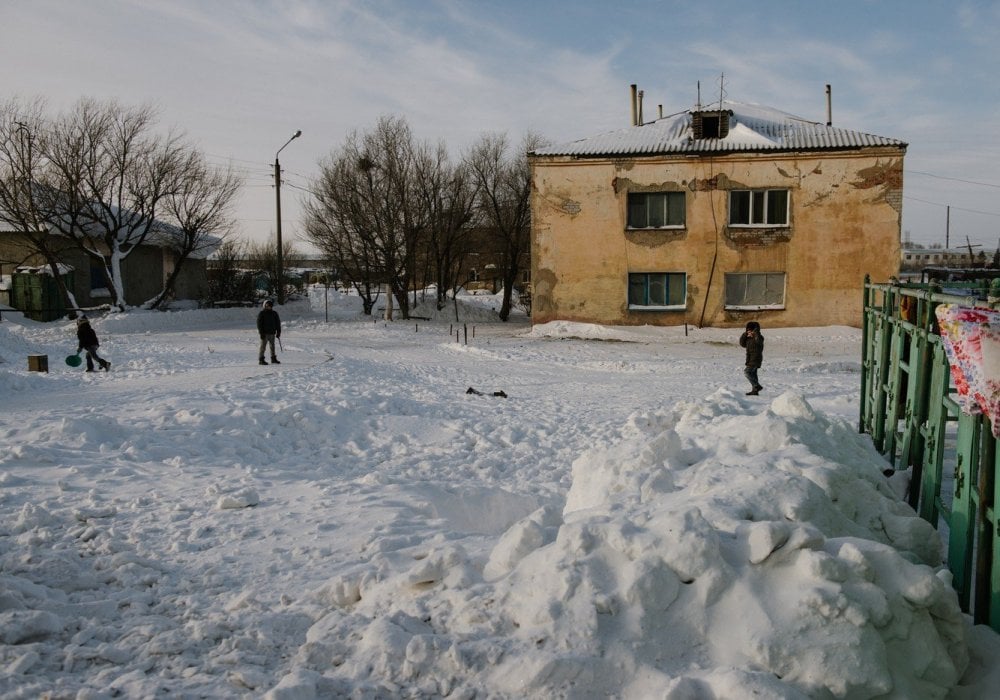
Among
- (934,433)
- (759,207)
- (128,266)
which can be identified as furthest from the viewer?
(128,266)

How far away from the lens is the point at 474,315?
39125mm

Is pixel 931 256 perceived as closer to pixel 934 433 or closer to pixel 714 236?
pixel 714 236

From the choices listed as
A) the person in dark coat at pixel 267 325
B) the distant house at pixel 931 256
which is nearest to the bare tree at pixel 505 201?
the person in dark coat at pixel 267 325

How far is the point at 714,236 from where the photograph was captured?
83.3 ft

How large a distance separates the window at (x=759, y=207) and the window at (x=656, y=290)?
2.73m

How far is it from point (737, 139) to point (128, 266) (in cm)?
2864

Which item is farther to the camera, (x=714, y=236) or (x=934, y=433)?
(x=714, y=236)

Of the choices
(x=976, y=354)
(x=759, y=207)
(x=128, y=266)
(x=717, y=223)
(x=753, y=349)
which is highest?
(x=759, y=207)

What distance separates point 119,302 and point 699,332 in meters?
23.7

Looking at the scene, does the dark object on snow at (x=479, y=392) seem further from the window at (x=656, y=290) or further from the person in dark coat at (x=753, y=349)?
the window at (x=656, y=290)

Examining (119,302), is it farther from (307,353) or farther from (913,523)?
(913,523)

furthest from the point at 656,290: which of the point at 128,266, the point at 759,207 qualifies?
the point at 128,266

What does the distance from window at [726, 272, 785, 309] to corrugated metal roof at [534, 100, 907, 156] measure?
4.22m

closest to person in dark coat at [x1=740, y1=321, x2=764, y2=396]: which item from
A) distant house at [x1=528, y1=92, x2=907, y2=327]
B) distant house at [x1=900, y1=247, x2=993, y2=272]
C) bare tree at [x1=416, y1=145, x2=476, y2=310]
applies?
distant house at [x1=528, y1=92, x2=907, y2=327]
